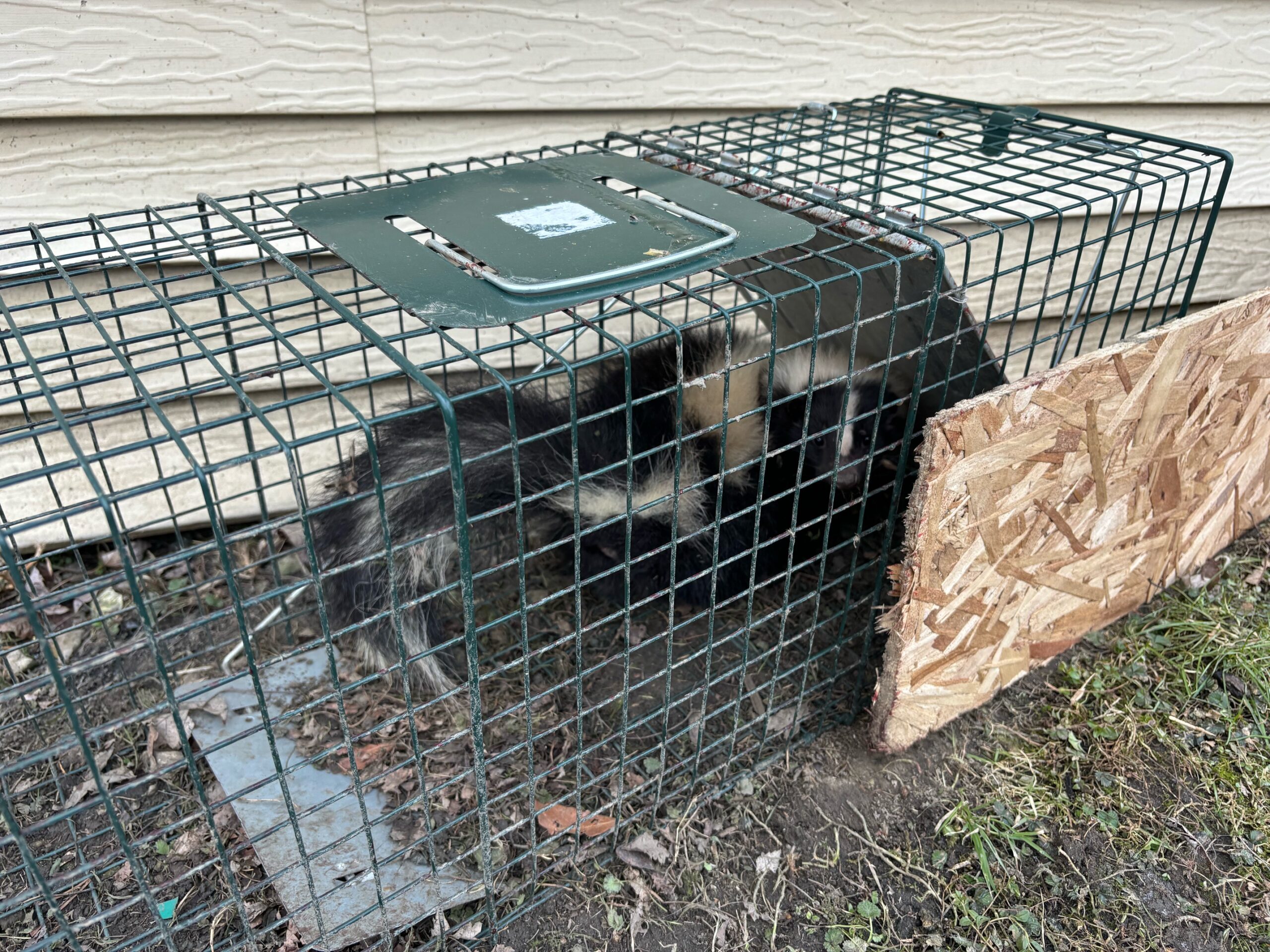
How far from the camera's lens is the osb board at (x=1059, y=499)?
4.71 ft

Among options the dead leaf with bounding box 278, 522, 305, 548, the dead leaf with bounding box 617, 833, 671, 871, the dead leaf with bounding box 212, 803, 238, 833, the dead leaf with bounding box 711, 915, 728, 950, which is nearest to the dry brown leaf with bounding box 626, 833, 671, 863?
the dead leaf with bounding box 617, 833, 671, 871

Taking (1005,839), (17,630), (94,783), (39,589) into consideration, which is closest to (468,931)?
(94,783)

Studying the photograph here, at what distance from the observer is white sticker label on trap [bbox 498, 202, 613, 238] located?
4.38 ft

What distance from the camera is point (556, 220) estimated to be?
54.1 inches

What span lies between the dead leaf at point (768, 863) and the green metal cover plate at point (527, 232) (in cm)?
99

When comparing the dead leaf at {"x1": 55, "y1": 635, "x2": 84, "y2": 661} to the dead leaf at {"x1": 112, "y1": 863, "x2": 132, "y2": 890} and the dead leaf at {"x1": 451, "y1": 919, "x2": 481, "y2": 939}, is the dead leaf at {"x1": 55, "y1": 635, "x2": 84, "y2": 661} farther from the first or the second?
the dead leaf at {"x1": 451, "y1": 919, "x2": 481, "y2": 939}

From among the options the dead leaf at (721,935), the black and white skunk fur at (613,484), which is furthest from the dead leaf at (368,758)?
the dead leaf at (721,935)

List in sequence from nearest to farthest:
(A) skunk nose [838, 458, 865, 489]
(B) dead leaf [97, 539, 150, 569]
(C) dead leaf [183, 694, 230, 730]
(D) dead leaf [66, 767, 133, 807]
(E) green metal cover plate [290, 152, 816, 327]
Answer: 1. (E) green metal cover plate [290, 152, 816, 327]
2. (D) dead leaf [66, 767, 133, 807]
3. (C) dead leaf [183, 694, 230, 730]
4. (A) skunk nose [838, 458, 865, 489]
5. (B) dead leaf [97, 539, 150, 569]

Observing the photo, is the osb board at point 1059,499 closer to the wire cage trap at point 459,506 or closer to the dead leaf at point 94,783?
the wire cage trap at point 459,506

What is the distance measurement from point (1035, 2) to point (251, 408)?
99.4 inches

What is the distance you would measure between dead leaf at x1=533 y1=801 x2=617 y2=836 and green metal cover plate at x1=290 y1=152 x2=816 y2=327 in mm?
862

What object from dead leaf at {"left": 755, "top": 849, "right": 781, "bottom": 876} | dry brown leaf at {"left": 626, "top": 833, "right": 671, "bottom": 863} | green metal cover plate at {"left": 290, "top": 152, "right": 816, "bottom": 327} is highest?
green metal cover plate at {"left": 290, "top": 152, "right": 816, "bottom": 327}

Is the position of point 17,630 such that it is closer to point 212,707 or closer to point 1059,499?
point 212,707

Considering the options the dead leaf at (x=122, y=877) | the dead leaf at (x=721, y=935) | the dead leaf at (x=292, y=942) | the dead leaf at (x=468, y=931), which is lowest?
the dead leaf at (x=721, y=935)
